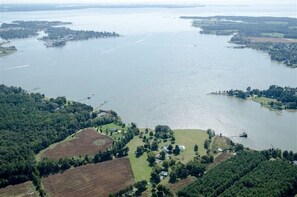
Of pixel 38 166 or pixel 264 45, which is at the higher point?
pixel 264 45

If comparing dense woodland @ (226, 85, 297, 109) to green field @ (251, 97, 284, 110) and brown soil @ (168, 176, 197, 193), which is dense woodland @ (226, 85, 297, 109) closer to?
green field @ (251, 97, 284, 110)

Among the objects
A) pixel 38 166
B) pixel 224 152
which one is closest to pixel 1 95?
pixel 38 166

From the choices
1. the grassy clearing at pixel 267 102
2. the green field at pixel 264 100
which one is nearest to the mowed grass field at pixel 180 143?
the grassy clearing at pixel 267 102

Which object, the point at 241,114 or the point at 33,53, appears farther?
the point at 33,53

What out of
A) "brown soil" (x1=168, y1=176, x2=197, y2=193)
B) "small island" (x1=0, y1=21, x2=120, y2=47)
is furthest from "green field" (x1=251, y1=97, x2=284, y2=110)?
"small island" (x1=0, y1=21, x2=120, y2=47)

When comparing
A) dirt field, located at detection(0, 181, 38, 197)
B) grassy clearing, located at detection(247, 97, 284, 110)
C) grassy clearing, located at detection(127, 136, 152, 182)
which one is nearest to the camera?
dirt field, located at detection(0, 181, 38, 197)

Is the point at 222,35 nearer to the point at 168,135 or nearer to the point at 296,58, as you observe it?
the point at 296,58
